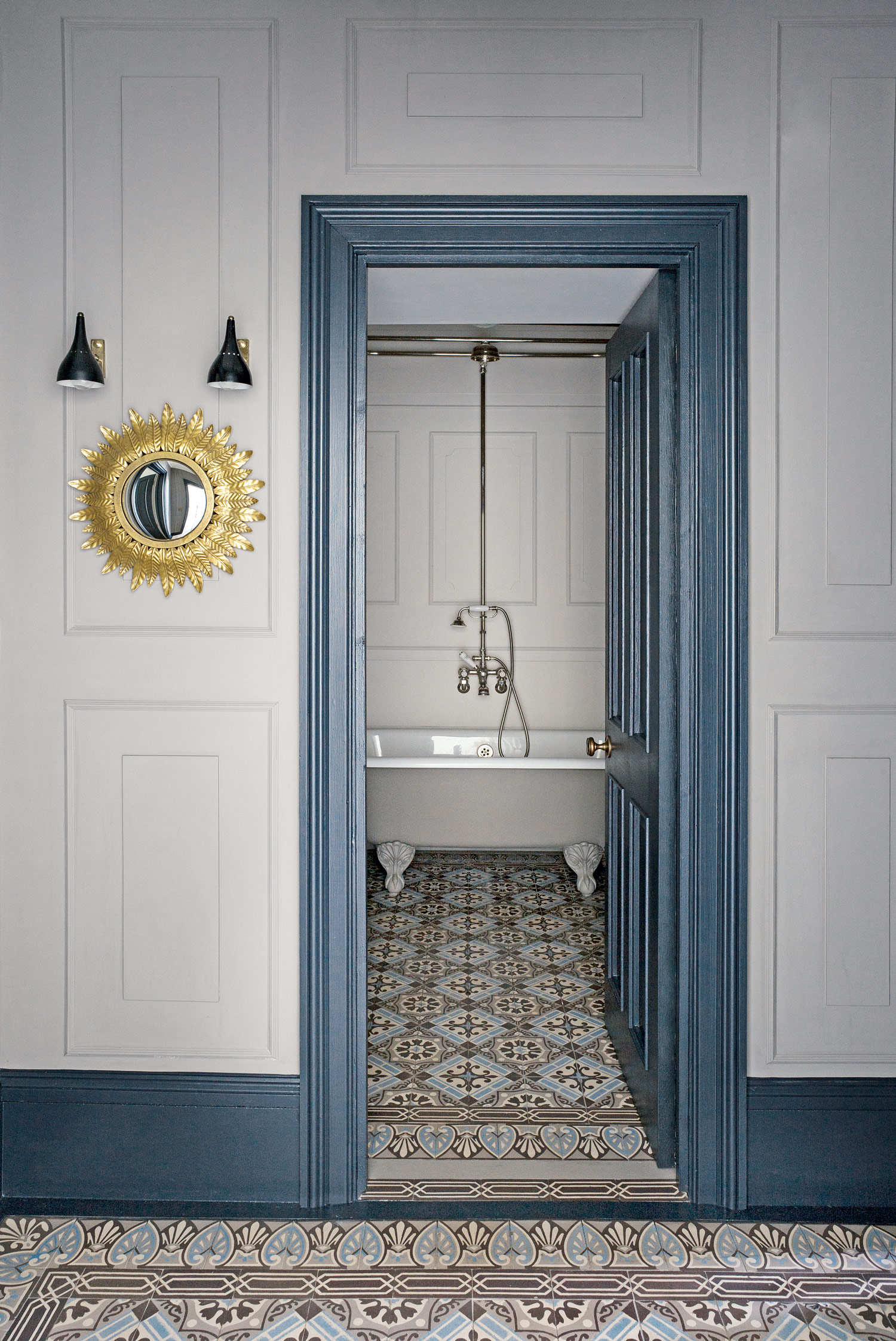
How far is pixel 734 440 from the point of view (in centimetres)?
216

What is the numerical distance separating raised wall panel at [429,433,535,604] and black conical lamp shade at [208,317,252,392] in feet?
9.91

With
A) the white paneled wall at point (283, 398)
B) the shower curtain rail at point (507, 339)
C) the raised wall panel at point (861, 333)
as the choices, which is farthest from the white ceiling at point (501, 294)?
the shower curtain rail at point (507, 339)

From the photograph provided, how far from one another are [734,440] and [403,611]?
10.2 ft

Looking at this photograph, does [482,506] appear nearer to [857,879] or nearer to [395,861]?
[395,861]

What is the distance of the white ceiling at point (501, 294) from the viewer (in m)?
2.31

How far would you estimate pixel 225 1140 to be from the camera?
7.19 ft

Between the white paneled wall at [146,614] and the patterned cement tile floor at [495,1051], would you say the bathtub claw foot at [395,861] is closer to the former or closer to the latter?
the patterned cement tile floor at [495,1051]

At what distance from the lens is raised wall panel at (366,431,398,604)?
16.5 ft

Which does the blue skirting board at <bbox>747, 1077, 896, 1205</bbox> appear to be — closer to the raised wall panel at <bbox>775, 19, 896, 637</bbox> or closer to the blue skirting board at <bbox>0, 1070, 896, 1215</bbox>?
the blue skirting board at <bbox>0, 1070, 896, 1215</bbox>

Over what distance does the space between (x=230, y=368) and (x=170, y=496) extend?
0.33m

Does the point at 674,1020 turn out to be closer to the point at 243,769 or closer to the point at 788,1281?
the point at 788,1281

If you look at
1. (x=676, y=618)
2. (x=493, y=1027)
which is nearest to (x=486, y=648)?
(x=493, y=1027)

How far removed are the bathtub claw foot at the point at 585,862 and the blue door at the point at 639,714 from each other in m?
1.53

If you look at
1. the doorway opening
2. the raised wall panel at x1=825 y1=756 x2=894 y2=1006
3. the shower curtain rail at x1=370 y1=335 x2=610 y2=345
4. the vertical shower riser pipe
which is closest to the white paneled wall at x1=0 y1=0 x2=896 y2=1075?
the raised wall panel at x1=825 y1=756 x2=894 y2=1006
